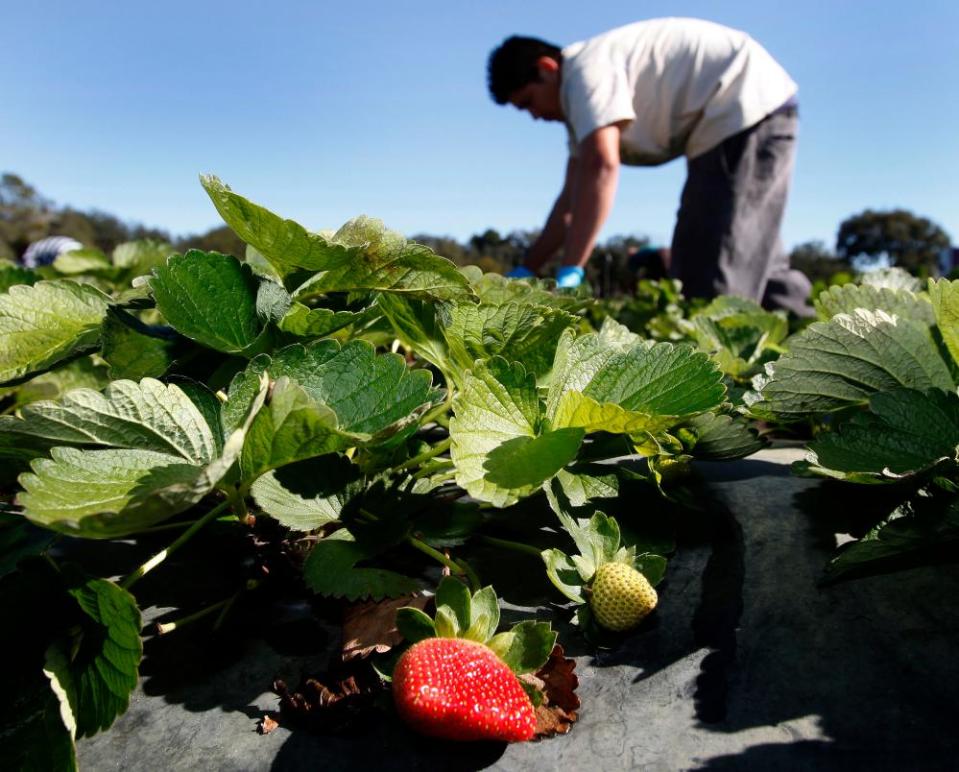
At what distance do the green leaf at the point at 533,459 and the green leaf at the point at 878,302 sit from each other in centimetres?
48

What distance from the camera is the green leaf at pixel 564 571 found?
30.2 inches

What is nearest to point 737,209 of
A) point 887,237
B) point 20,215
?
point 20,215

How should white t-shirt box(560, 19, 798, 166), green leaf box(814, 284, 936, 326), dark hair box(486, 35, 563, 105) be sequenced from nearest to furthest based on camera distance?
green leaf box(814, 284, 936, 326)
white t-shirt box(560, 19, 798, 166)
dark hair box(486, 35, 563, 105)

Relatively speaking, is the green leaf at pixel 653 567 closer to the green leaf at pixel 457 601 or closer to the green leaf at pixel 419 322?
the green leaf at pixel 457 601

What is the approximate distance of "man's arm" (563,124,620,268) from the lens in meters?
3.89

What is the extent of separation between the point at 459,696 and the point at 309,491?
0.29m

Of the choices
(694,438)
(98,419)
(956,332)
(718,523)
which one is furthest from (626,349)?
(98,419)

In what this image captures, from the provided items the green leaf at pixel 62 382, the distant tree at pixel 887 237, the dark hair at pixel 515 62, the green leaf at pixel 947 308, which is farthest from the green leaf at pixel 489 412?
the distant tree at pixel 887 237

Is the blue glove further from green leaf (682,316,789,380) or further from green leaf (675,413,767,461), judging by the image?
green leaf (675,413,767,461)

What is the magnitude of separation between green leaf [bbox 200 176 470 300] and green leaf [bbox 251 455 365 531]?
0.21 metres

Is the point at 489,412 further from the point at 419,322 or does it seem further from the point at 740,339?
the point at 740,339

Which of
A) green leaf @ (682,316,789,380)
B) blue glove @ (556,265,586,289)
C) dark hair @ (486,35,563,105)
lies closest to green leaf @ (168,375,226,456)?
green leaf @ (682,316,789,380)

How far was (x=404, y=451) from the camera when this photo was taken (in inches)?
36.6

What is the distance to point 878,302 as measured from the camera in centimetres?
105
